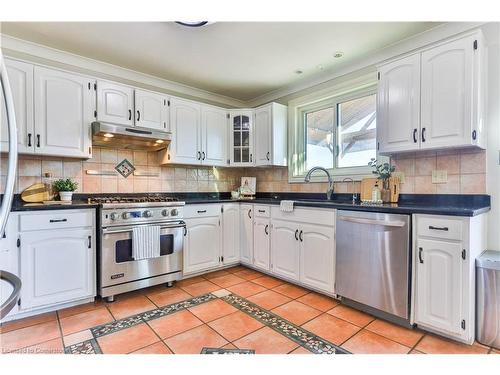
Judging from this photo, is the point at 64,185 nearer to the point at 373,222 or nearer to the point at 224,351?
the point at 224,351

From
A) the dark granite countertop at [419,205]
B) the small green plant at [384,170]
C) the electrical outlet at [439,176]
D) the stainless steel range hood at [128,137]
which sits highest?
the stainless steel range hood at [128,137]

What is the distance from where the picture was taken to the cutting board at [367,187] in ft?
8.65

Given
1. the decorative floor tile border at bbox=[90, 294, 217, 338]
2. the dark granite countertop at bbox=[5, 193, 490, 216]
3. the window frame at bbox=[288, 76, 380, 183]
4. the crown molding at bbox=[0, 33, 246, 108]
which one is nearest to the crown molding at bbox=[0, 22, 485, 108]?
the crown molding at bbox=[0, 33, 246, 108]

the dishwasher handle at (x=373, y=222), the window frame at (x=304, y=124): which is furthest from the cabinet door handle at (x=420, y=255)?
the window frame at (x=304, y=124)

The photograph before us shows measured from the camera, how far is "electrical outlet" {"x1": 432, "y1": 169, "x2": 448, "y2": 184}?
2.24 metres

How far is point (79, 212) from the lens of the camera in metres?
2.30

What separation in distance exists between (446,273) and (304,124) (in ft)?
7.68

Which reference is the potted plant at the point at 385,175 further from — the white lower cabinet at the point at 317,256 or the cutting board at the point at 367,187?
the white lower cabinet at the point at 317,256

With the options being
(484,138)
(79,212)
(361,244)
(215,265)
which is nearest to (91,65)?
(79,212)

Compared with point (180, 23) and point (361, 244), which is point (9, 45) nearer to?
point (180, 23)

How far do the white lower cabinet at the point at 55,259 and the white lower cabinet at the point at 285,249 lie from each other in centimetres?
174

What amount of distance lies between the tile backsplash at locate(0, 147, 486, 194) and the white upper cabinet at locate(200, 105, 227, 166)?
0.98ft

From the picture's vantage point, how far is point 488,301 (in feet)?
5.68

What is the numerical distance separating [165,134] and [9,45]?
5.01 feet
